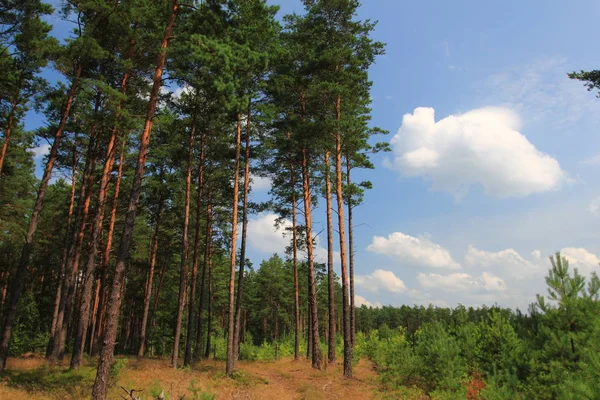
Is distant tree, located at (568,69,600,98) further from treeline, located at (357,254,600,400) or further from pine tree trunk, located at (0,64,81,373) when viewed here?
pine tree trunk, located at (0,64,81,373)

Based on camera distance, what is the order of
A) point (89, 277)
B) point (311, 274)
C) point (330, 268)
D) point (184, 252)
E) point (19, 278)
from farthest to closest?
point (311, 274) → point (184, 252) → point (330, 268) → point (89, 277) → point (19, 278)

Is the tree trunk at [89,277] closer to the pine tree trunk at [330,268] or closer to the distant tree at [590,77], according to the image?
Answer: the pine tree trunk at [330,268]

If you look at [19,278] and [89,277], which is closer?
[19,278]

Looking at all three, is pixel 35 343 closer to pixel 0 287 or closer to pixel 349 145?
pixel 0 287

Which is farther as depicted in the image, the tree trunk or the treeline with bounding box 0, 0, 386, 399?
the tree trunk

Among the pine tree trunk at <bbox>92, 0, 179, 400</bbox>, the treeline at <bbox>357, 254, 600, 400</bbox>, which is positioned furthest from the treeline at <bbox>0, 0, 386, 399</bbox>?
the treeline at <bbox>357, 254, 600, 400</bbox>

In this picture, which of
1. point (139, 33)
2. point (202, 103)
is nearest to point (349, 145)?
point (202, 103)

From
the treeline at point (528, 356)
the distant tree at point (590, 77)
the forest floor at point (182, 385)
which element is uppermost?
the distant tree at point (590, 77)

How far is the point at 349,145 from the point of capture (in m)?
17.5

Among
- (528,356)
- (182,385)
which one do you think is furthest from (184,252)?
(528,356)

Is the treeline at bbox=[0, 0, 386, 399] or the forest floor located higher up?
the treeline at bbox=[0, 0, 386, 399]

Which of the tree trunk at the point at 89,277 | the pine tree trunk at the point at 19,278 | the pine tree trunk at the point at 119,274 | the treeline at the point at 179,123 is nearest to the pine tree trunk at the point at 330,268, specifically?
the treeline at the point at 179,123

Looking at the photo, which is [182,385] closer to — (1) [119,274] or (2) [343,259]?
(1) [119,274]

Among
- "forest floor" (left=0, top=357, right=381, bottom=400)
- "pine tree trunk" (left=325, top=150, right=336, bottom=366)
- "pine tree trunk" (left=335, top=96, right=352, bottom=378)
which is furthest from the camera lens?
"pine tree trunk" (left=325, top=150, right=336, bottom=366)
